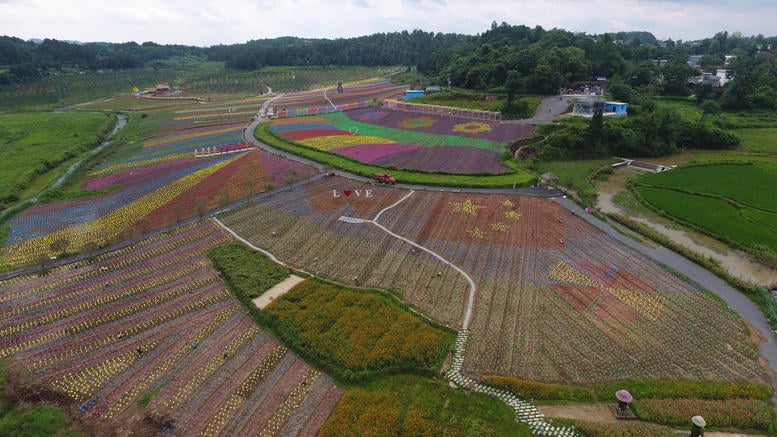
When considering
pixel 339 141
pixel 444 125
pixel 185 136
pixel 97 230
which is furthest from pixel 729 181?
pixel 185 136

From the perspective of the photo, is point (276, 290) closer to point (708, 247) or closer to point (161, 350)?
point (161, 350)

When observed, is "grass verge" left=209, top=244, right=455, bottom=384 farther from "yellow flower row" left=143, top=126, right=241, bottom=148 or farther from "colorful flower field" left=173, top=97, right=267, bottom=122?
"colorful flower field" left=173, top=97, right=267, bottom=122

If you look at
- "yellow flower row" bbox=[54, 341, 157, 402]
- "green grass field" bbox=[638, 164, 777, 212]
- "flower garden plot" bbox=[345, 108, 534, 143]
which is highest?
"flower garden plot" bbox=[345, 108, 534, 143]

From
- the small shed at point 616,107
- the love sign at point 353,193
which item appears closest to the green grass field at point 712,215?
the love sign at point 353,193

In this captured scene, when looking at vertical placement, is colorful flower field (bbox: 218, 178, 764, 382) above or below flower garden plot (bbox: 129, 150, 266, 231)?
below

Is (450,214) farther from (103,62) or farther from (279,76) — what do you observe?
(103,62)

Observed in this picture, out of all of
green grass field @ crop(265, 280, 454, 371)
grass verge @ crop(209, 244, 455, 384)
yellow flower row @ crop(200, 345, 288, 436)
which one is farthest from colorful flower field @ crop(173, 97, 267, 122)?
yellow flower row @ crop(200, 345, 288, 436)
